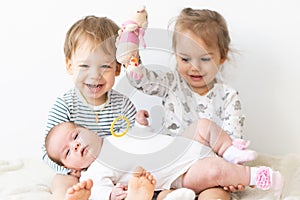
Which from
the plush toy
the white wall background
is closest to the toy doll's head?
the plush toy

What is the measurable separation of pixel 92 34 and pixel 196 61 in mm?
283

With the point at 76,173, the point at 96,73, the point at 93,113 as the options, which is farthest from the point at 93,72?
the point at 76,173

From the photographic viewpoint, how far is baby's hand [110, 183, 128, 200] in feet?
4.24

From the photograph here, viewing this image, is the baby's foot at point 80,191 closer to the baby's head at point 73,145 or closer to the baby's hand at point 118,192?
the baby's hand at point 118,192

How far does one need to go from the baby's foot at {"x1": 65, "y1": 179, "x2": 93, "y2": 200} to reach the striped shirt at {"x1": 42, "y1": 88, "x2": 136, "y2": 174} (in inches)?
11.1

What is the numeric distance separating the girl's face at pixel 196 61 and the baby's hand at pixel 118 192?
1.31ft

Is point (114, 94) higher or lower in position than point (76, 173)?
higher

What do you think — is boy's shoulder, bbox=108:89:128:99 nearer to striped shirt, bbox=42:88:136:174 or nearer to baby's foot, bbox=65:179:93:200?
striped shirt, bbox=42:88:136:174

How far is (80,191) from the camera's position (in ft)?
4.10

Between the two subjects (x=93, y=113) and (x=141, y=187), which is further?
(x=93, y=113)

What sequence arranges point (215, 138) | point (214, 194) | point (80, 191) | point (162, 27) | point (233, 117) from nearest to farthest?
point (80, 191) → point (214, 194) → point (215, 138) → point (233, 117) → point (162, 27)

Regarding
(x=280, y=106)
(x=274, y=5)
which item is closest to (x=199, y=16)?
(x=274, y=5)

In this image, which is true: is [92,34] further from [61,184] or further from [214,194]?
[214,194]

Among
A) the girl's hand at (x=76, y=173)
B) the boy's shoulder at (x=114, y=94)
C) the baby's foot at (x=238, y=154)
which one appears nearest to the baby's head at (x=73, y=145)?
the girl's hand at (x=76, y=173)
